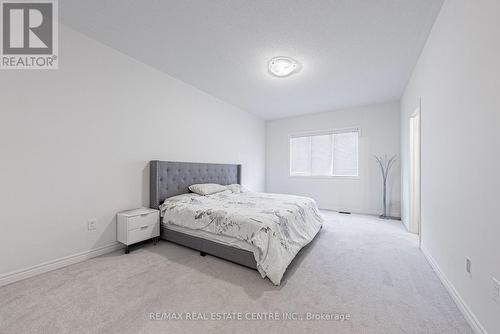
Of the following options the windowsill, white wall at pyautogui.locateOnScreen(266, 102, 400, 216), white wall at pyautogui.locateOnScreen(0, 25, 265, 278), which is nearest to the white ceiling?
white wall at pyautogui.locateOnScreen(0, 25, 265, 278)

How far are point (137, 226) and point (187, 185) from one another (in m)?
1.06

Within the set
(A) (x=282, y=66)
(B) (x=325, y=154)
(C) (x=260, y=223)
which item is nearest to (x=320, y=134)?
(B) (x=325, y=154)

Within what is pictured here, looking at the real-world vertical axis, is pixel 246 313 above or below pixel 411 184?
below

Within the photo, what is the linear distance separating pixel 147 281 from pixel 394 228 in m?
3.97

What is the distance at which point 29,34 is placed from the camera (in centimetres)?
201

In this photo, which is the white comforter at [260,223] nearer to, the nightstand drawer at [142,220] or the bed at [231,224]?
the bed at [231,224]

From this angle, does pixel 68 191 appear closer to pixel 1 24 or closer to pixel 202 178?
pixel 1 24

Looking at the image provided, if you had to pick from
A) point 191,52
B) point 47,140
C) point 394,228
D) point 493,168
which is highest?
point 191,52

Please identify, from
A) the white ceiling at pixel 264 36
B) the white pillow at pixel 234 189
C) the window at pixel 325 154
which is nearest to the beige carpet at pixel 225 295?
the white pillow at pixel 234 189

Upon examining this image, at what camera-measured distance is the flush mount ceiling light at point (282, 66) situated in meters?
2.67

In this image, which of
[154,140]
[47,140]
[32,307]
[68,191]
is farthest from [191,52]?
[32,307]

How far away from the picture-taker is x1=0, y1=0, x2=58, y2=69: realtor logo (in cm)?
186

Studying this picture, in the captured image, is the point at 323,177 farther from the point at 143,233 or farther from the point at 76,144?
the point at 76,144

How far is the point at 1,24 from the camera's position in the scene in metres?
1.82
